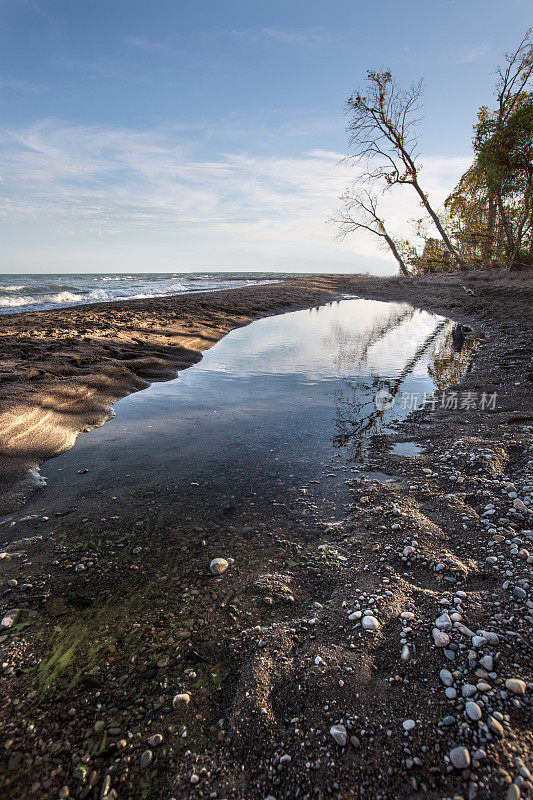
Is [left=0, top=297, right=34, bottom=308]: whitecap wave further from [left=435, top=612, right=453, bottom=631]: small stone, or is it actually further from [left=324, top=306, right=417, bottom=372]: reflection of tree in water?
[left=435, top=612, right=453, bottom=631]: small stone

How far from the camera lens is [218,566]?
3.03 meters

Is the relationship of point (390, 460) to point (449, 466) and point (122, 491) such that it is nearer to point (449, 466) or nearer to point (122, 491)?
point (449, 466)

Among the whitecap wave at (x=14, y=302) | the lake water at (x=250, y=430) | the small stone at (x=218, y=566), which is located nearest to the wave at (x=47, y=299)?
the whitecap wave at (x=14, y=302)

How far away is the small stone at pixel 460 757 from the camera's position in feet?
5.28

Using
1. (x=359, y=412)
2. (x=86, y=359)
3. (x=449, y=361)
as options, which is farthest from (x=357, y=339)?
(x=86, y=359)

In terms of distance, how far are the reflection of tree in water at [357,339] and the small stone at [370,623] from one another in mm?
6989

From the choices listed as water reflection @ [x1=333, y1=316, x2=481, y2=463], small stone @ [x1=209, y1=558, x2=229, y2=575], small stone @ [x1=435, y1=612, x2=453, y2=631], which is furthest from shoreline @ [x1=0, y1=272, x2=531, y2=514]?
small stone @ [x1=435, y1=612, x2=453, y2=631]

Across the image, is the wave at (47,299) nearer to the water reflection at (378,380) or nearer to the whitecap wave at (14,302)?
the whitecap wave at (14,302)

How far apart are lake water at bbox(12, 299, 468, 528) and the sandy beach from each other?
0.22m

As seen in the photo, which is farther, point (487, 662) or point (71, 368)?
point (71, 368)

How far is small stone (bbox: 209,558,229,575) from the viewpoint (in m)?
2.98

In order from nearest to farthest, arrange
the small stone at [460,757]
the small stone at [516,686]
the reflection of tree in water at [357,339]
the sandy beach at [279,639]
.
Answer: the small stone at [460,757]
the sandy beach at [279,639]
the small stone at [516,686]
the reflection of tree in water at [357,339]

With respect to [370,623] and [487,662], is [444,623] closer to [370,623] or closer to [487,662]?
[487,662]

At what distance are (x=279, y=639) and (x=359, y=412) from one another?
4.37 meters
